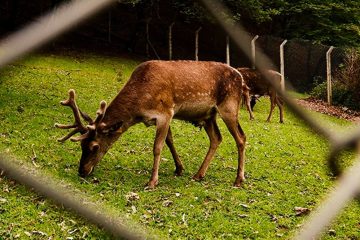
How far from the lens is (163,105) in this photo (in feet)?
22.5

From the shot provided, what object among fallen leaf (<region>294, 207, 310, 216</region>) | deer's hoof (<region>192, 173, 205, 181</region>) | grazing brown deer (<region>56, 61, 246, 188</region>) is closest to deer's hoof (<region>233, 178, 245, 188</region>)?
grazing brown deer (<region>56, 61, 246, 188</region>)

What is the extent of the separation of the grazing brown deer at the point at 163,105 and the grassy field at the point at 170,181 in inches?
17.1

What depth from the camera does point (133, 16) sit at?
2669 centimetres

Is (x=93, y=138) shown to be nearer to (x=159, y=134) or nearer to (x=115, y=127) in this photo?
(x=115, y=127)

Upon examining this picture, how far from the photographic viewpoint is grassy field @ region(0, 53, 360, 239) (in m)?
5.20

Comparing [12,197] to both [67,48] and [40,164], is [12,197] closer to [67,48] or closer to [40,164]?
[40,164]

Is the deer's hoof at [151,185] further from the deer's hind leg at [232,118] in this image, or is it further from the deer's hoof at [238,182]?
the deer's hind leg at [232,118]

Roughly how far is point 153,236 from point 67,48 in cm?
1559

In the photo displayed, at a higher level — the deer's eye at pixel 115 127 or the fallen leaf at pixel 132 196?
the deer's eye at pixel 115 127

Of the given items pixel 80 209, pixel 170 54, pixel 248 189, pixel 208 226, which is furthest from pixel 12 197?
pixel 170 54

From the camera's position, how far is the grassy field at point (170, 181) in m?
5.20

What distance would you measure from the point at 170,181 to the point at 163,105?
1.02 meters

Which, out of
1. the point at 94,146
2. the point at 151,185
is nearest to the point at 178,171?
the point at 151,185

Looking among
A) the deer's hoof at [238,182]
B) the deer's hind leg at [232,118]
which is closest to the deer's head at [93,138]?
the deer's hind leg at [232,118]
